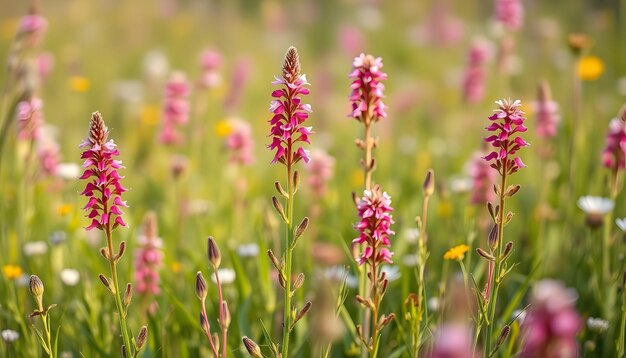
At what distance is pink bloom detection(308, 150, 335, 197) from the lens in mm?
3393

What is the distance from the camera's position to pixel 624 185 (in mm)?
3342

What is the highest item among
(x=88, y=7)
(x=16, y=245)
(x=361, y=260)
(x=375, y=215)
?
(x=88, y=7)

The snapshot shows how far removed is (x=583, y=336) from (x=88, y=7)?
7.65 meters

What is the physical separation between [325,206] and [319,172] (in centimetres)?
34

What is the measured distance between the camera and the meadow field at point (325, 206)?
1.73m

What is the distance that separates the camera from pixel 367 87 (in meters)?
1.81

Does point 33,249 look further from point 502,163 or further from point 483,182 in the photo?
point 502,163

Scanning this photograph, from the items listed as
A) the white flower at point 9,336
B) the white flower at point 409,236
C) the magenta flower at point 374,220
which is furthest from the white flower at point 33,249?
the magenta flower at point 374,220

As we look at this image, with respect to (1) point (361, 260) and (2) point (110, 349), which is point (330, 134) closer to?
(2) point (110, 349)

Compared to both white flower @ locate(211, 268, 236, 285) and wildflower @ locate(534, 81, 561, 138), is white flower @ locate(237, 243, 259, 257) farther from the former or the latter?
wildflower @ locate(534, 81, 561, 138)

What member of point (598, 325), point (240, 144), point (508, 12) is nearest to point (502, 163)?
point (598, 325)

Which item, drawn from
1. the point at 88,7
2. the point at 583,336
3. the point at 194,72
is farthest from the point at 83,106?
the point at 583,336

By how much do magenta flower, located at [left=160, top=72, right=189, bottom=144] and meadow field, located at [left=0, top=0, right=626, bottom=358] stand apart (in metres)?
0.01

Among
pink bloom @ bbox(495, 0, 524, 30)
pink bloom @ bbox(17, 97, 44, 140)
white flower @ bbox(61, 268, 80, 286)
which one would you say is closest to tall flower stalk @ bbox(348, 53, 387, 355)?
white flower @ bbox(61, 268, 80, 286)
